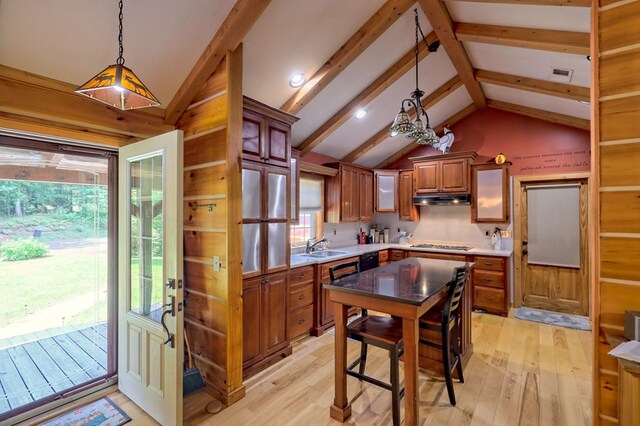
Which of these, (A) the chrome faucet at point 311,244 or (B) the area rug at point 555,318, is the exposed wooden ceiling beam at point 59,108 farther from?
(B) the area rug at point 555,318

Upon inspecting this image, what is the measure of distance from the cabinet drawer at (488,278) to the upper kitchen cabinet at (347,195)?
6.45 feet

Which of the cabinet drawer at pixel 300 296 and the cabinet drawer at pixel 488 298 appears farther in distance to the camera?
the cabinet drawer at pixel 488 298

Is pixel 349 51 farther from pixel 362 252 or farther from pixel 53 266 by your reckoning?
pixel 53 266

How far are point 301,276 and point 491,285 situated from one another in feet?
9.74

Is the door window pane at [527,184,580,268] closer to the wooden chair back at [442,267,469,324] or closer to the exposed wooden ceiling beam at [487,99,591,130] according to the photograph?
the exposed wooden ceiling beam at [487,99,591,130]

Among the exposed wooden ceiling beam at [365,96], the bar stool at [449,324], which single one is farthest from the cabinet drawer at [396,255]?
the bar stool at [449,324]

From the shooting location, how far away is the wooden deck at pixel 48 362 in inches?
96.4

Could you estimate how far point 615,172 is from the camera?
1531mm

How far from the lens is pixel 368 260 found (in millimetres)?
4777

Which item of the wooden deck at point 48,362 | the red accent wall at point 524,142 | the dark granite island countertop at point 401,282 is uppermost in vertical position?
the red accent wall at point 524,142

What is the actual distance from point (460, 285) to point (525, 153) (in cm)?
346

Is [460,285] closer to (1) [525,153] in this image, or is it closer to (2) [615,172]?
(2) [615,172]

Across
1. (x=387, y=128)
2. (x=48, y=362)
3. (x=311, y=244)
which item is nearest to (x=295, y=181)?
(x=311, y=244)

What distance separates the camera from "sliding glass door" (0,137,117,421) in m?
2.43
